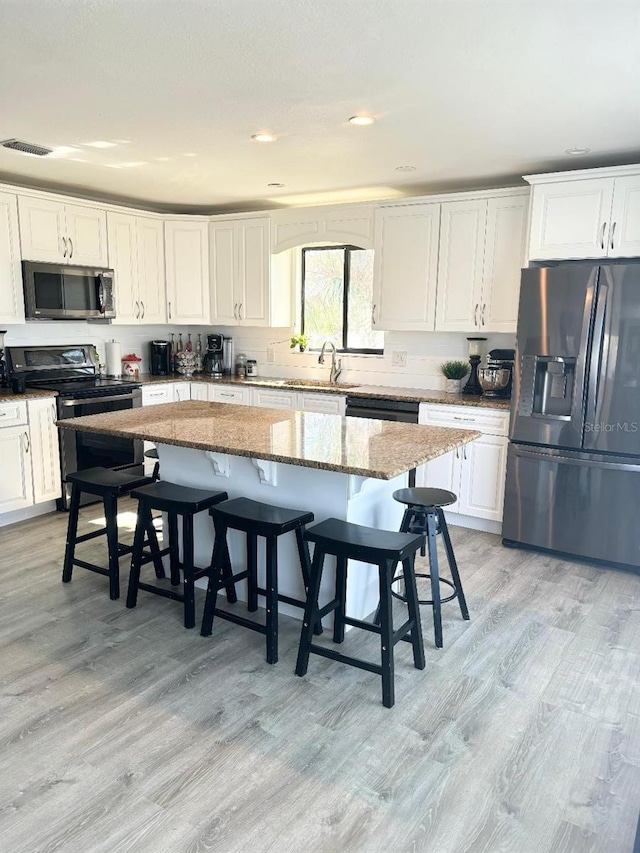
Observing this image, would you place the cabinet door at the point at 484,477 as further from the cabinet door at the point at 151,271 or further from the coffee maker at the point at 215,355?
the cabinet door at the point at 151,271

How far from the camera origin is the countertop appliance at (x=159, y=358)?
19.2 ft

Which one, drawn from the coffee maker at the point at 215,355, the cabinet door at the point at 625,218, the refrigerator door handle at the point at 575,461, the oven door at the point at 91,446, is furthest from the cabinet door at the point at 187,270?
the cabinet door at the point at 625,218

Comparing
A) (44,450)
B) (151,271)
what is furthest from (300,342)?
(44,450)

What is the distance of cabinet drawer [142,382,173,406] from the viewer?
17.0 feet

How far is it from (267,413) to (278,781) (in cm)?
200

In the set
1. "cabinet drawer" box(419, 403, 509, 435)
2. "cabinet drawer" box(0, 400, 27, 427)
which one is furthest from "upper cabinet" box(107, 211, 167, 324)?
"cabinet drawer" box(419, 403, 509, 435)

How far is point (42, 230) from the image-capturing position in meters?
4.55

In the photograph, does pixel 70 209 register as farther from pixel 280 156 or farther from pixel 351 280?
pixel 351 280

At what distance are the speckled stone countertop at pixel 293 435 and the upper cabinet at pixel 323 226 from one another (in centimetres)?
210

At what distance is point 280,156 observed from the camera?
3.84 metres

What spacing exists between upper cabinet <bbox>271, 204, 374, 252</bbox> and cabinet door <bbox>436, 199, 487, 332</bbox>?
67cm

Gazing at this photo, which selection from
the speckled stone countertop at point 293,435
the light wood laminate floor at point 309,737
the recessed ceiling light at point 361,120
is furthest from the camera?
the recessed ceiling light at point 361,120

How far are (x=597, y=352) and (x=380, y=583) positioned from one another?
2153mm

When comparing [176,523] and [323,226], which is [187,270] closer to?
[323,226]
